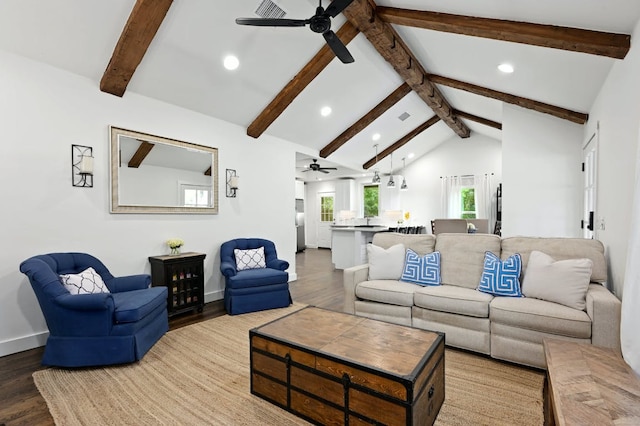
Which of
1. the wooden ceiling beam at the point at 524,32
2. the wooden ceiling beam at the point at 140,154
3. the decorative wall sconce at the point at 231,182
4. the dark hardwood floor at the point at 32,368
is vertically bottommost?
the dark hardwood floor at the point at 32,368

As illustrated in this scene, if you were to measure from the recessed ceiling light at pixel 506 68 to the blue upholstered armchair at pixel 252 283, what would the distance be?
3674 mm

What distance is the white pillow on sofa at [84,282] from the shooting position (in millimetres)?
2634

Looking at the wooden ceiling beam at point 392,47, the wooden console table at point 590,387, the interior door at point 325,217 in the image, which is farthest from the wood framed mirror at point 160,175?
Answer: the interior door at point 325,217

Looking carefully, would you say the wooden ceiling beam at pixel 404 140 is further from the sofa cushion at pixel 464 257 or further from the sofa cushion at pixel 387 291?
the sofa cushion at pixel 387 291

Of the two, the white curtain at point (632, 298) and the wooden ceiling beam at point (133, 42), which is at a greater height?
the wooden ceiling beam at point (133, 42)

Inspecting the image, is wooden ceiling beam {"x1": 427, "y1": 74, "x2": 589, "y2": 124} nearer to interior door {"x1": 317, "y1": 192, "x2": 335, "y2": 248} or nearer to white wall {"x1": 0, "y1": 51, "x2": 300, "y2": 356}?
white wall {"x1": 0, "y1": 51, "x2": 300, "y2": 356}

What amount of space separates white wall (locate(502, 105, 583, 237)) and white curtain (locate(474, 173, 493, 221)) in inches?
128

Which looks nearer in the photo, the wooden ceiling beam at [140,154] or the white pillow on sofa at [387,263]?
the white pillow on sofa at [387,263]

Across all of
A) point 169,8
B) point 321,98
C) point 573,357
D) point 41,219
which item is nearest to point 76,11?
point 169,8

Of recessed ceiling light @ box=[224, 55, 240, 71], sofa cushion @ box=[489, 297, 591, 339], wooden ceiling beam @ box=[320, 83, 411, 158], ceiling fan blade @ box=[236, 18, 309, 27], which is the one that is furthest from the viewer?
wooden ceiling beam @ box=[320, 83, 411, 158]

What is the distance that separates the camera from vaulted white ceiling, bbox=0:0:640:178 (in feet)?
8.59

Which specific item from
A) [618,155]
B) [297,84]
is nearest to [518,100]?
[618,155]

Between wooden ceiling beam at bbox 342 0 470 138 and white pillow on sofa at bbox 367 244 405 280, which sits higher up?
wooden ceiling beam at bbox 342 0 470 138

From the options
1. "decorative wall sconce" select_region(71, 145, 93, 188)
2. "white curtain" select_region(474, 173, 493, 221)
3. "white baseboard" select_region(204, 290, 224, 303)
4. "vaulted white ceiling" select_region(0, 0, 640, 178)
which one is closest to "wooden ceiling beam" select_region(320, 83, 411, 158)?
"vaulted white ceiling" select_region(0, 0, 640, 178)
